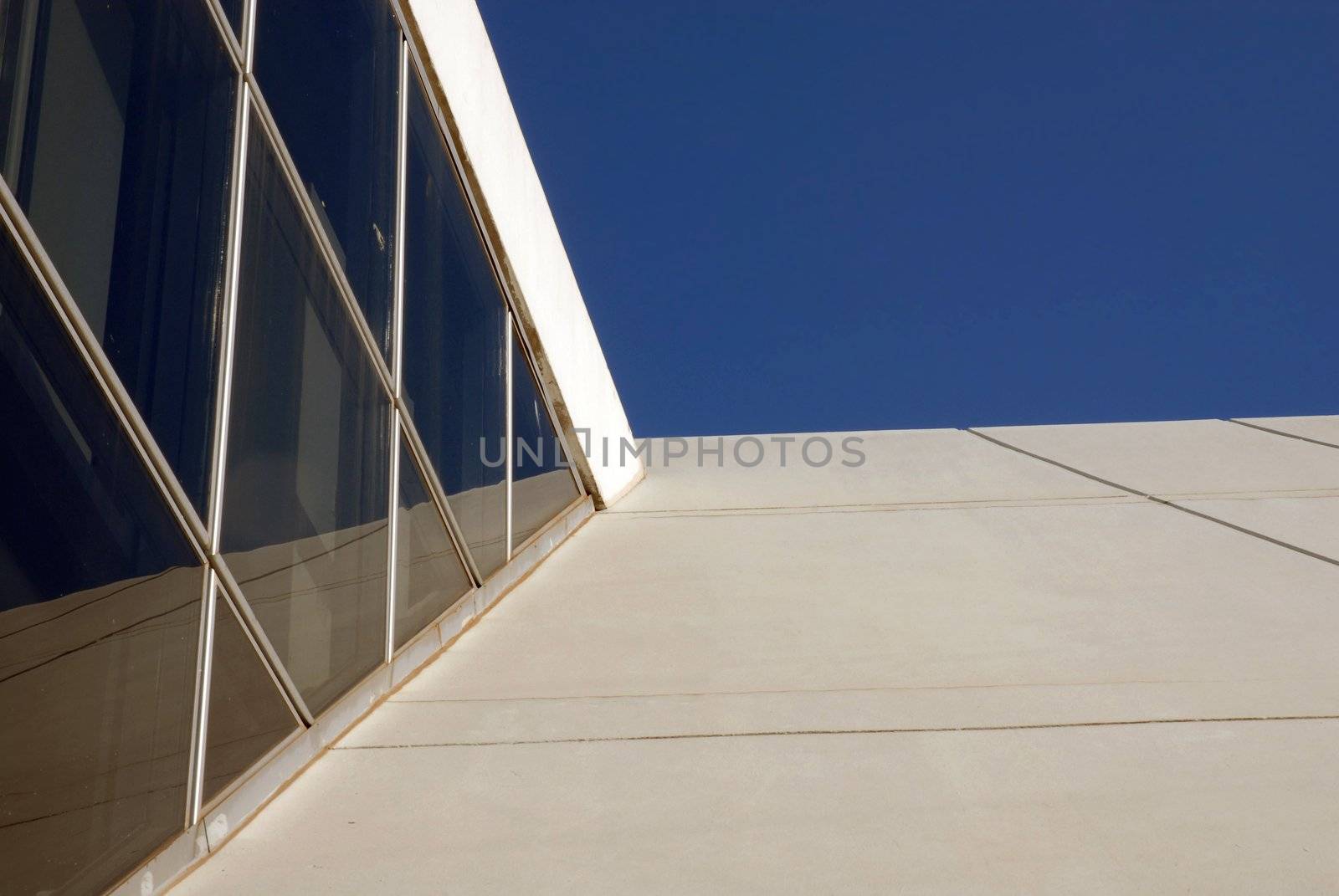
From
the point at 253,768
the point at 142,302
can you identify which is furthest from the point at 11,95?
the point at 253,768

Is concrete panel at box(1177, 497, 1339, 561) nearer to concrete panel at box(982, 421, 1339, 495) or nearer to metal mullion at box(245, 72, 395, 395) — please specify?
concrete panel at box(982, 421, 1339, 495)

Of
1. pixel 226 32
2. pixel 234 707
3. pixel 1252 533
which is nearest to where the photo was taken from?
pixel 234 707

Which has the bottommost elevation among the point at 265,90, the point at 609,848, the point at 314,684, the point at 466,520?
the point at 609,848

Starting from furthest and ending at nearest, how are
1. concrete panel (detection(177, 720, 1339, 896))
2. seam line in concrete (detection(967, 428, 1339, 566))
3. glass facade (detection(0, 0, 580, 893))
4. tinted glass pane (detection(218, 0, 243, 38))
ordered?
1. seam line in concrete (detection(967, 428, 1339, 566))
2. tinted glass pane (detection(218, 0, 243, 38))
3. concrete panel (detection(177, 720, 1339, 896))
4. glass facade (detection(0, 0, 580, 893))

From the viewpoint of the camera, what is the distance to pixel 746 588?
6141mm

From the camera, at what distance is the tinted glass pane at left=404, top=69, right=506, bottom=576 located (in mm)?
5379

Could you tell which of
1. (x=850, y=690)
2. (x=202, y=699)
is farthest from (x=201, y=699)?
(x=850, y=690)

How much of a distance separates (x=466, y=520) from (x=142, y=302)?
2.71m

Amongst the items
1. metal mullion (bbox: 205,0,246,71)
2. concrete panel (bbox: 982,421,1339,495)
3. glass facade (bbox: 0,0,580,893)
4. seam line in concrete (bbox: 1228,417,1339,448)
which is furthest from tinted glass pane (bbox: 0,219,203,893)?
seam line in concrete (bbox: 1228,417,1339,448)

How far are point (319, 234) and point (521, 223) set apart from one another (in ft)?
9.36

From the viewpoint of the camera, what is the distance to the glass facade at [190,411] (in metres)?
2.59

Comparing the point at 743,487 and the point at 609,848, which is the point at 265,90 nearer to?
the point at 609,848

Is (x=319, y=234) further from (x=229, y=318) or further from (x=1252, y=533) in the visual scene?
(x=1252, y=533)

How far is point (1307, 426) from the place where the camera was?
37.6 feet
